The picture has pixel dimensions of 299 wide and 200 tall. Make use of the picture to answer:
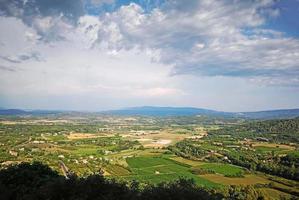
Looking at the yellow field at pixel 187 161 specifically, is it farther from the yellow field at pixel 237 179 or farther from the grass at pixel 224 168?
the yellow field at pixel 237 179

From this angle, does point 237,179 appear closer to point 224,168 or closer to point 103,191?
point 224,168

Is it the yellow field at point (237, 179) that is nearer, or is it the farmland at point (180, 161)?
the yellow field at point (237, 179)

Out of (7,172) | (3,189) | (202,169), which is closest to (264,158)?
(202,169)

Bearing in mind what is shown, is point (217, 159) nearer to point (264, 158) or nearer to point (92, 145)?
point (264, 158)

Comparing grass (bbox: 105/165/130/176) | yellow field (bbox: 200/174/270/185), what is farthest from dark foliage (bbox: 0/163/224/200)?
grass (bbox: 105/165/130/176)

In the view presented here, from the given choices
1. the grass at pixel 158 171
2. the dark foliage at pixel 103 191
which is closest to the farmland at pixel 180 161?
the grass at pixel 158 171

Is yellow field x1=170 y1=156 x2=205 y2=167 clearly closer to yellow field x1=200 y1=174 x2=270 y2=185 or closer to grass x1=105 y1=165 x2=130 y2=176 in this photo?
yellow field x1=200 y1=174 x2=270 y2=185
